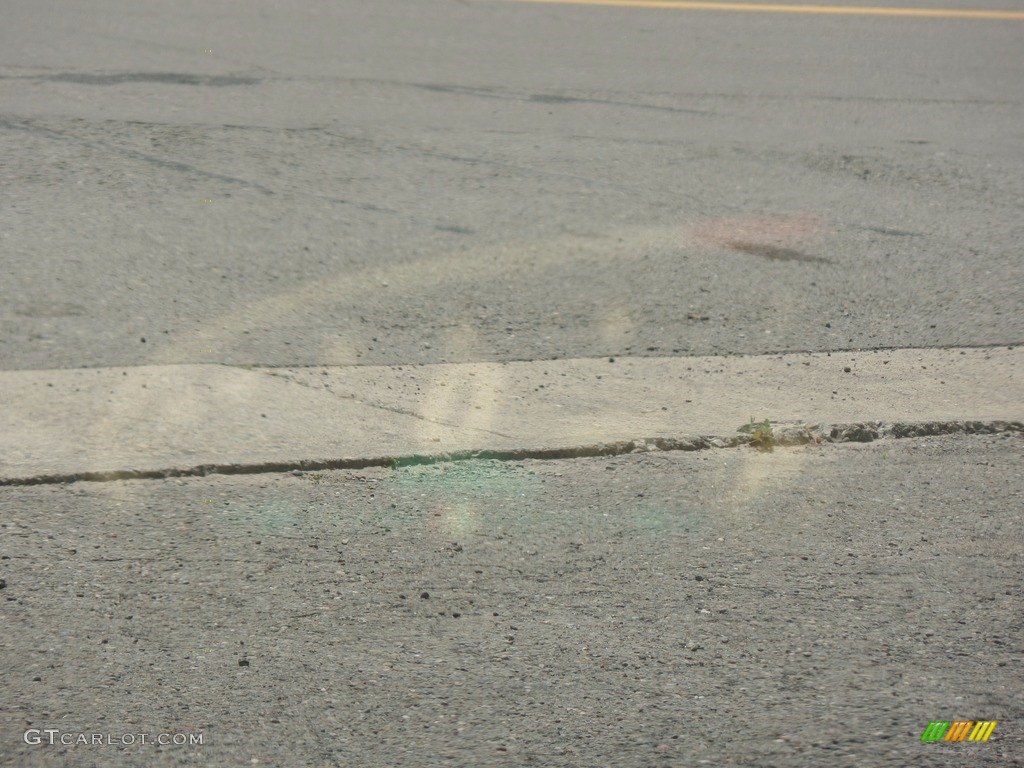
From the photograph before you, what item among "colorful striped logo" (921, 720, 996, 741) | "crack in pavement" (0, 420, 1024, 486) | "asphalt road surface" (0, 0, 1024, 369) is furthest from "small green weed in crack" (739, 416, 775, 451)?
"colorful striped logo" (921, 720, 996, 741)

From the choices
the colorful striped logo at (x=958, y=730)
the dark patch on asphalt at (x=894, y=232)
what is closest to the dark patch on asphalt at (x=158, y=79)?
the dark patch on asphalt at (x=894, y=232)

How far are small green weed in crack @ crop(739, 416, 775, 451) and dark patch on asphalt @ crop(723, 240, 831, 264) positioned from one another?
168 cm

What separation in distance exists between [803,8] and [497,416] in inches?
314

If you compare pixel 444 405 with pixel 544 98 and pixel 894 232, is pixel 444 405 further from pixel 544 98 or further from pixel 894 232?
pixel 544 98

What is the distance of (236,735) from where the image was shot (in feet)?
9.34

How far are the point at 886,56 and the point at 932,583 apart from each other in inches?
278

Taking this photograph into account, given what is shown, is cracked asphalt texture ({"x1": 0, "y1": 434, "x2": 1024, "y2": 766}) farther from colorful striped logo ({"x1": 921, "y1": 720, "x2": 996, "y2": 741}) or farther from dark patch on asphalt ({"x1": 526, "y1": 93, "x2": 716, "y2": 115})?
dark patch on asphalt ({"x1": 526, "y1": 93, "x2": 716, "y2": 115})

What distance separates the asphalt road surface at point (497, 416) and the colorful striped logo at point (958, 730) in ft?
0.14

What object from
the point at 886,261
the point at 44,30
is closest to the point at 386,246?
the point at 886,261

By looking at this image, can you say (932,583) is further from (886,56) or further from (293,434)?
(886,56)

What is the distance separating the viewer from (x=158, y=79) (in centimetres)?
771

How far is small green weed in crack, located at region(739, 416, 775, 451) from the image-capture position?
4281 millimetres

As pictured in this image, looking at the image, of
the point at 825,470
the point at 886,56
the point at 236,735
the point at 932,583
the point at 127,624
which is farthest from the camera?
the point at 886,56

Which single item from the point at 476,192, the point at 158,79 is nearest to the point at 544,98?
the point at 476,192
